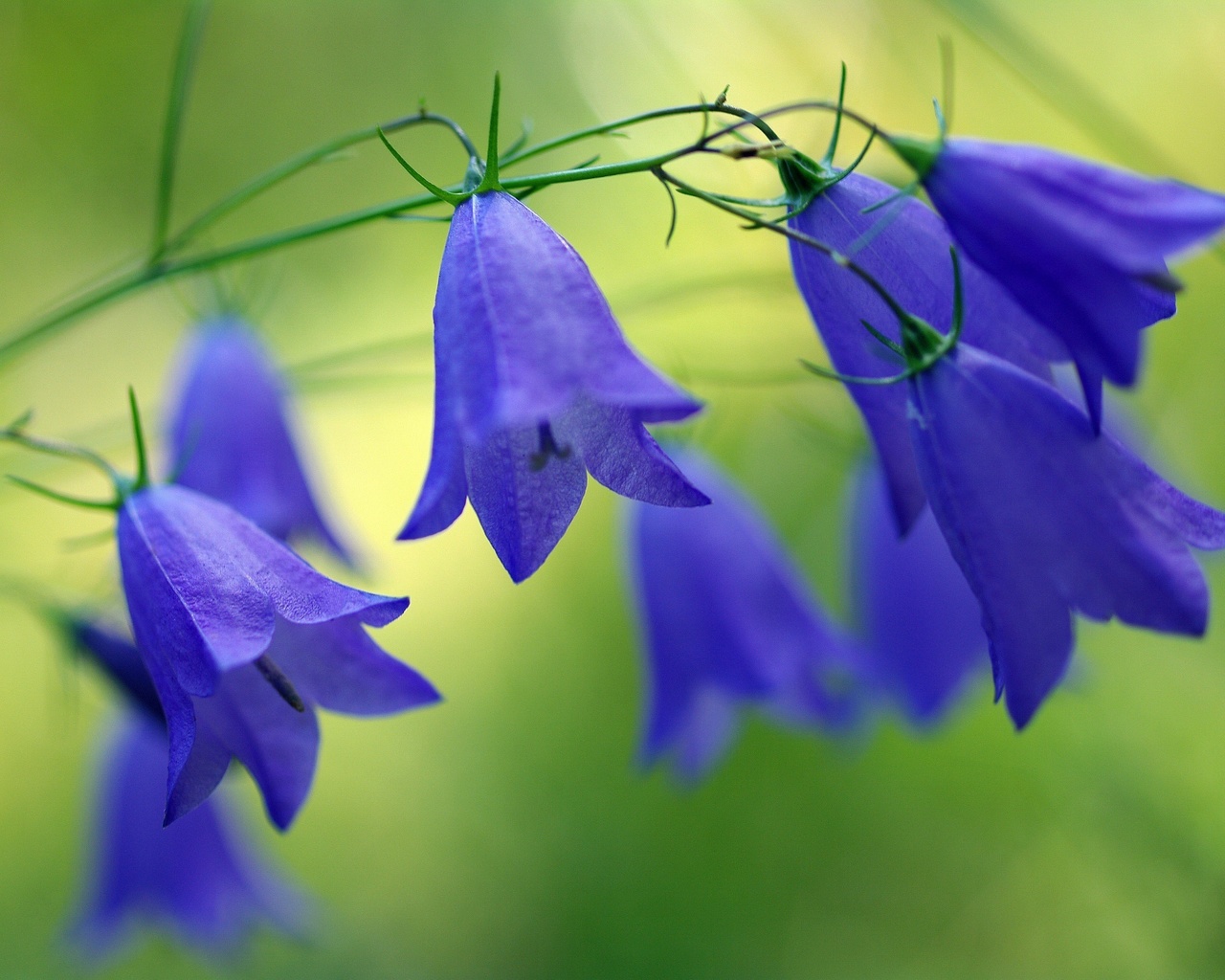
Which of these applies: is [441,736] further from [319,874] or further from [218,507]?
[218,507]

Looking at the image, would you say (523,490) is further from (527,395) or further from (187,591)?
(187,591)

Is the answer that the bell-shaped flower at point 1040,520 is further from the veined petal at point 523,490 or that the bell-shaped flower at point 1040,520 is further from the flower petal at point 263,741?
the flower petal at point 263,741

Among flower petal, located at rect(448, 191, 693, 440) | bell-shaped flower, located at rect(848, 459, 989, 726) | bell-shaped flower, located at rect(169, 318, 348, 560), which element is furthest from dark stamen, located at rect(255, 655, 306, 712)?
bell-shaped flower, located at rect(848, 459, 989, 726)

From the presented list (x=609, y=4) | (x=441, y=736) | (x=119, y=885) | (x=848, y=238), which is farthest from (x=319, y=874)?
(x=848, y=238)

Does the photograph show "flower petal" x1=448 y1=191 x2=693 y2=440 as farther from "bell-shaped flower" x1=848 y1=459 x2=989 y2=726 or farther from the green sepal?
→ "bell-shaped flower" x1=848 y1=459 x2=989 y2=726

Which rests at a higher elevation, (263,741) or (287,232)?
(287,232)

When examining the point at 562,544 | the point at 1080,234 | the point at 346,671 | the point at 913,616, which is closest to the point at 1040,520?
the point at 1080,234
